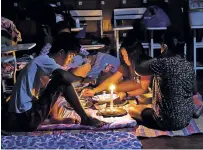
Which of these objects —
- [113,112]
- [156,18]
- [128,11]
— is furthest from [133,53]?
[128,11]

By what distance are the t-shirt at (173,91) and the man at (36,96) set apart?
65 cm

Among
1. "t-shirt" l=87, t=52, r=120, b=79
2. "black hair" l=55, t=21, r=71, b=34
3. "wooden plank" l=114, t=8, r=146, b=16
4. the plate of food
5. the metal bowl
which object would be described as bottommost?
the metal bowl

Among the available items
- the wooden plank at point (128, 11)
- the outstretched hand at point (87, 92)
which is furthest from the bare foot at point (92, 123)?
the wooden plank at point (128, 11)

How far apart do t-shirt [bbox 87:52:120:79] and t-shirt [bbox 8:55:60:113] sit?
4.41 ft

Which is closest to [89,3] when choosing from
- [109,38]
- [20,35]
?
→ [109,38]

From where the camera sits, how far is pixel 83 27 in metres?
6.73

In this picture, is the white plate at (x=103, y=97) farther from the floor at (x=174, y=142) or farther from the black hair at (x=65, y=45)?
the floor at (x=174, y=142)

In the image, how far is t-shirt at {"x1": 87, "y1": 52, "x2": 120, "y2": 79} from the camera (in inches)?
213

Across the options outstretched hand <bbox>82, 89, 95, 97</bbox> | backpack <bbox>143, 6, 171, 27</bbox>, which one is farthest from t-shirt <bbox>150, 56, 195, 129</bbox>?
backpack <bbox>143, 6, 171, 27</bbox>

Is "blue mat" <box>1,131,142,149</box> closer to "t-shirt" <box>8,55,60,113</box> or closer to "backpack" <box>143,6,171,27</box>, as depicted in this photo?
"t-shirt" <box>8,55,60,113</box>

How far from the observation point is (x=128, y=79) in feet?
17.3

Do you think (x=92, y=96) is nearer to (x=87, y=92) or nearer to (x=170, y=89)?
(x=87, y=92)

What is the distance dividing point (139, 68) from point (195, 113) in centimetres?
90

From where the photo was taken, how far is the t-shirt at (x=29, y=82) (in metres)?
4.04
